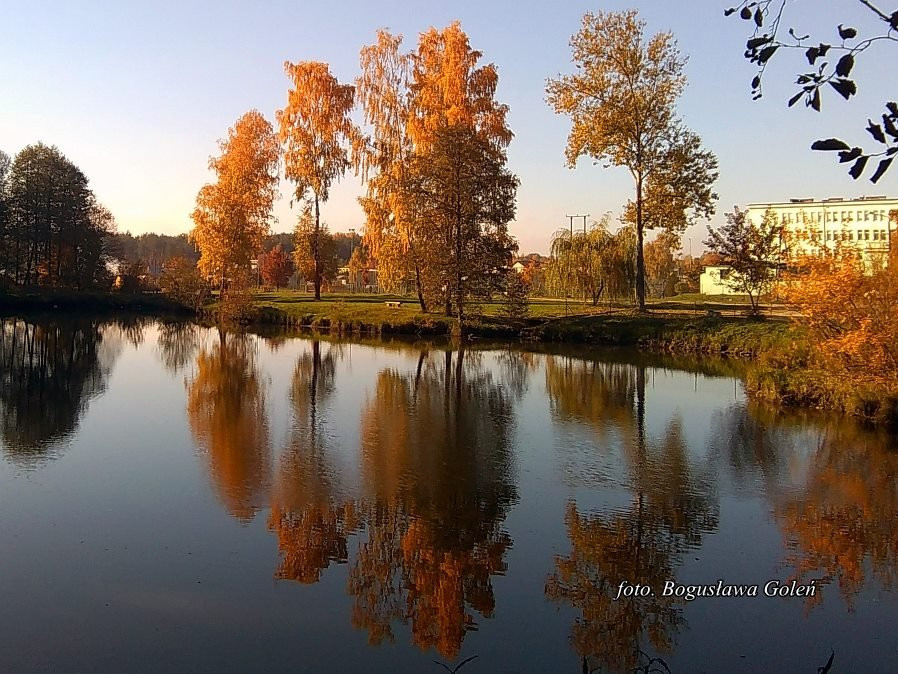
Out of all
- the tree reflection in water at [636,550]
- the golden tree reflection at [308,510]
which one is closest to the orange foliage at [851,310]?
the tree reflection in water at [636,550]

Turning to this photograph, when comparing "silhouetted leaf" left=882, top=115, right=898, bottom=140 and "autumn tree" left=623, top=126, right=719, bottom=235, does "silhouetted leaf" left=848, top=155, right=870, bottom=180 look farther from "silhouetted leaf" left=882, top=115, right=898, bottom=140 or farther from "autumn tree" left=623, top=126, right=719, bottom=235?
"autumn tree" left=623, top=126, right=719, bottom=235

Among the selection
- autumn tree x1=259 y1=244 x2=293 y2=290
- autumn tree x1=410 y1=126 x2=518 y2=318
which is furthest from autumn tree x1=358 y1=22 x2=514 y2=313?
autumn tree x1=259 y1=244 x2=293 y2=290

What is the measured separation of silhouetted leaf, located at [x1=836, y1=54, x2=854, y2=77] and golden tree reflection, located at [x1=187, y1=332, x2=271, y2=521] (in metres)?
7.57

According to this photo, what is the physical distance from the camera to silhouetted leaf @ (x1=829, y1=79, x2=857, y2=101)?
2414 mm

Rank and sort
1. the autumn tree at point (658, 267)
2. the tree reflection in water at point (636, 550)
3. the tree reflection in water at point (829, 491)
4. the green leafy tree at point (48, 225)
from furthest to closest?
1. the autumn tree at point (658, 267)
2. the green leafy tree at point (48, 225)
3. the tree reflection in water at point (829, 491)
4. the tree reflection in water at point (636, 550)

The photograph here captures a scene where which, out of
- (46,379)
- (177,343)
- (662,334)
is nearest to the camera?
(46,379)

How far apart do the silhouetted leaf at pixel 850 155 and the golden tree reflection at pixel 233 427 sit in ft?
24.6

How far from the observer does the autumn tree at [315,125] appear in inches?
1553

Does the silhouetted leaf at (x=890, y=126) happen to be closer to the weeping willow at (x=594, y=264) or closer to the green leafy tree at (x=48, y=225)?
the weeping willow at (x=594, y=264)

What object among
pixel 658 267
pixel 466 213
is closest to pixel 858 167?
pixel 466 213

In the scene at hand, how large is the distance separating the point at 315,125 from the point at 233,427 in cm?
2940

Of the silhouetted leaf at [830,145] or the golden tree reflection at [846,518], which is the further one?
the golden tree reflection at [846,518]

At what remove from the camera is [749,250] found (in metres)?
29.9

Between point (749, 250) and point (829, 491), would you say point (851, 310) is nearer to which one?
point (829, 491)
